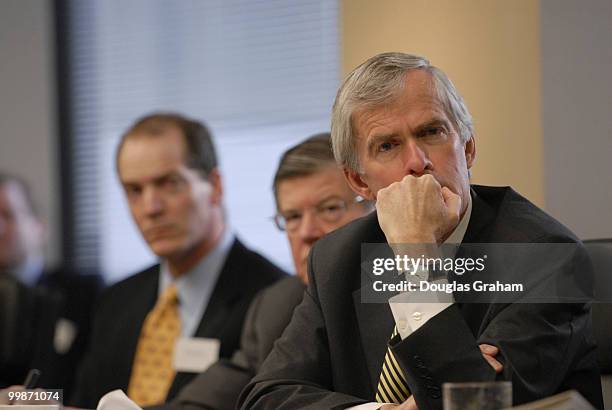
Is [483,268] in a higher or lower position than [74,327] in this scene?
higher

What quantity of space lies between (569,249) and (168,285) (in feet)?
8.77

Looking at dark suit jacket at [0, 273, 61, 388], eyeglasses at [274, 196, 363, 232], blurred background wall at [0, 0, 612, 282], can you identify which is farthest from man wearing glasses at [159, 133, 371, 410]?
dark suit jacket at [0, 273, 61, 388]

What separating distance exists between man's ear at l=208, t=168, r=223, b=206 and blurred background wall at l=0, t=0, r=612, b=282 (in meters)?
1.54

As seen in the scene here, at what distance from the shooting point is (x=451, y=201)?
228cm

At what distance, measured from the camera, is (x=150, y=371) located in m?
4.33

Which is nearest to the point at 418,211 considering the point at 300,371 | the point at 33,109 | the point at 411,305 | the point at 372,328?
the point at 411,305

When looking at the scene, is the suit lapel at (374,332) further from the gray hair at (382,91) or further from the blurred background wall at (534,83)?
the blurred background wall at (534,83)

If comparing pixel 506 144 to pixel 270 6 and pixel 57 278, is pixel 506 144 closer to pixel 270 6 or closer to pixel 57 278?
pixel 270 6

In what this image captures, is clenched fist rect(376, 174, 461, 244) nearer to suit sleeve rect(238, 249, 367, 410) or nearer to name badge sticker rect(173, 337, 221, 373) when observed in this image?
suit sleeve rect(238, 249, 367, 410)

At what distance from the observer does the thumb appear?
2.26 metres

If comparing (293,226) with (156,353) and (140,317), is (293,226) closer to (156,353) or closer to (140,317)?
(156,353)

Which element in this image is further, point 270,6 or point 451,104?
point 270,6

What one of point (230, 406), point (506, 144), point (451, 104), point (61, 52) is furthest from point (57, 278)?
point (451, 104)

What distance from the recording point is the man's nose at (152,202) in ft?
14.6
